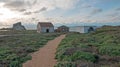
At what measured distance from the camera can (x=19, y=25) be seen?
103m

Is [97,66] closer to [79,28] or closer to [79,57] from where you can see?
[79,57]

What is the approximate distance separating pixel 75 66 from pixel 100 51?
6.90 meters

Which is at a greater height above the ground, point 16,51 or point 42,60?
point 16,51

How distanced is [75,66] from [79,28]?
2742 inches

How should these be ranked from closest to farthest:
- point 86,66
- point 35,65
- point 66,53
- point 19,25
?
point 86,66, point 35,65, point 66,53, point 19,25

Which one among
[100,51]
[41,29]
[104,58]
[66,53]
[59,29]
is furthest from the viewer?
[59,29]

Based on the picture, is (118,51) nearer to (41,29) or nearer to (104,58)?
(104,58)

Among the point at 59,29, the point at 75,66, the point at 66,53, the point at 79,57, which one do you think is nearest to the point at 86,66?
the point at 75,66

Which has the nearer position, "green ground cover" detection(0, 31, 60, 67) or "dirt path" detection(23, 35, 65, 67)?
"dirt path" detection(23, 35, 65, 67)

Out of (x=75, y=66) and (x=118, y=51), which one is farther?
(x=118, y=51)

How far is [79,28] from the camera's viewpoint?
82.2 metres

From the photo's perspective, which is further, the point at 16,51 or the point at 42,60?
the point at 16,51

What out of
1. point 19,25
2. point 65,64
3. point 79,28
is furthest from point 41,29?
point 65,64

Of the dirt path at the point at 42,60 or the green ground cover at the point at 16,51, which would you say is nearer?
the dirt path at the point at 42,60
